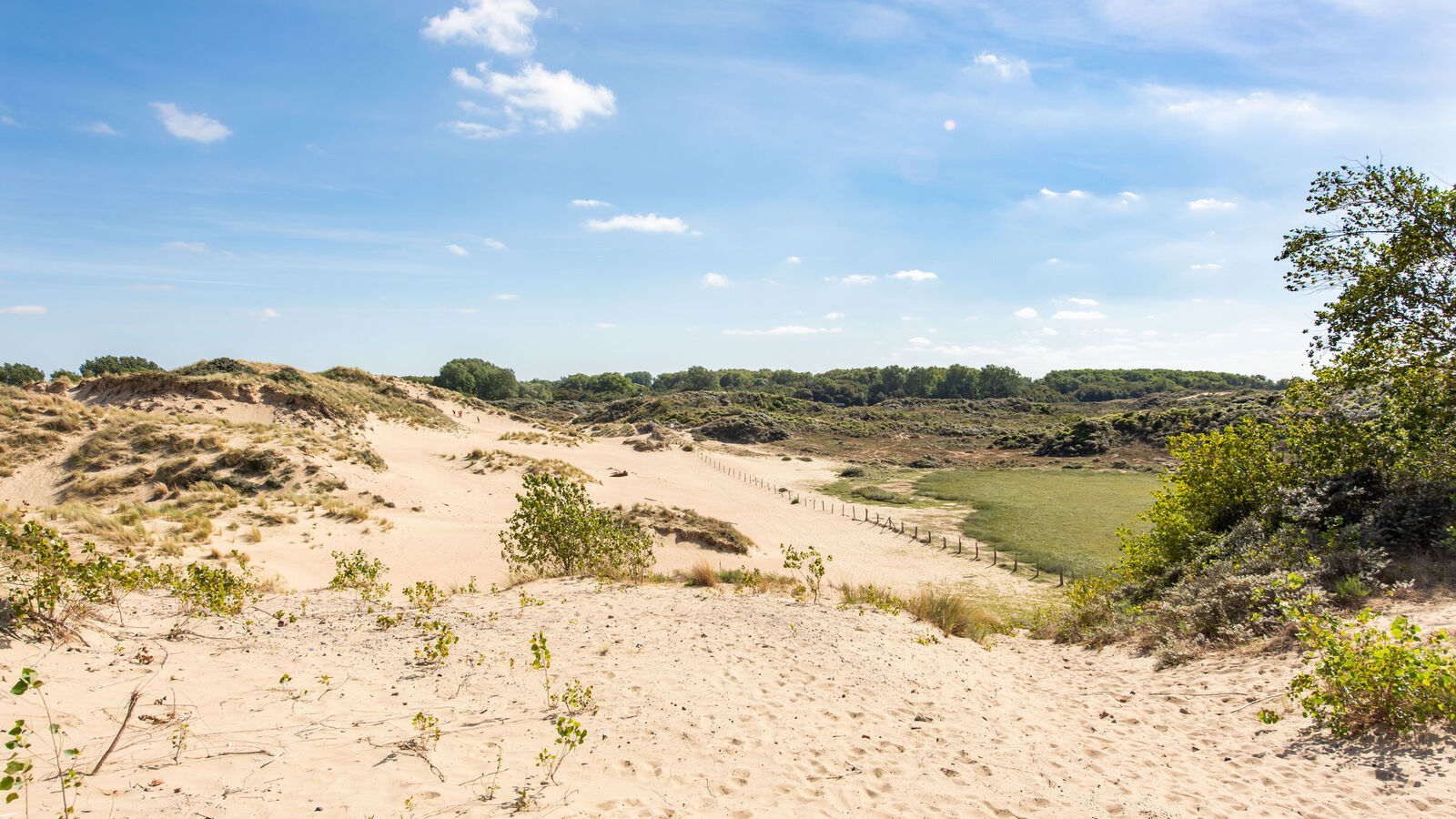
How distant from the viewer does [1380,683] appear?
599cm

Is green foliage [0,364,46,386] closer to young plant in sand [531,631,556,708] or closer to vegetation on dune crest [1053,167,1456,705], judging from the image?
young plant in sand [531,631,556,708]

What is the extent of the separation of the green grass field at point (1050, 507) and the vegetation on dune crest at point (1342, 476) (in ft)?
33.7

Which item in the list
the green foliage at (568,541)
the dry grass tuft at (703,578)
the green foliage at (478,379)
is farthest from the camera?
the green foliage at (478,379)

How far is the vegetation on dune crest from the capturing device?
9438 mm

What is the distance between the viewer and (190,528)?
1576 cm

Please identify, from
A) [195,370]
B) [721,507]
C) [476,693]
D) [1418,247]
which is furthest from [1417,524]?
[195,370]

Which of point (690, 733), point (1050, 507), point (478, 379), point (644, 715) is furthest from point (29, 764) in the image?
point (478, 379)

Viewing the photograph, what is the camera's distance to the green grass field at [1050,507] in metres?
24.5

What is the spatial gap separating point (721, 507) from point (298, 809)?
27977mm

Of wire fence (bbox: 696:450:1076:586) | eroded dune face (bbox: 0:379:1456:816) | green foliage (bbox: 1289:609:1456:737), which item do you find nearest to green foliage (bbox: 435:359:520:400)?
wire fence (bbox: 696:450:1076:586)

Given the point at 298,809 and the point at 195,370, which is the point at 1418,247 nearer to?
the point at 298,809

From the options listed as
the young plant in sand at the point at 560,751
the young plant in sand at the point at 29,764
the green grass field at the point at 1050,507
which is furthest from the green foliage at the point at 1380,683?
the green grass field at the point at 1050,507

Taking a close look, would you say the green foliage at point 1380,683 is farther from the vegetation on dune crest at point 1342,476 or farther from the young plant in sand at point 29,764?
the young plant in sand at point 29,764

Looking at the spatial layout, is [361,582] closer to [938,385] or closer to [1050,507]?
[1050,507]
